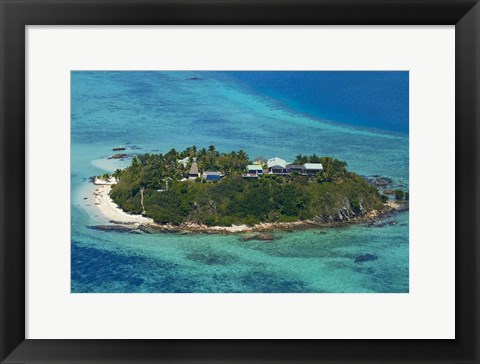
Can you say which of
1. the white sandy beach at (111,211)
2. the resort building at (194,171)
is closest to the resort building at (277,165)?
the resort building at (194,171)

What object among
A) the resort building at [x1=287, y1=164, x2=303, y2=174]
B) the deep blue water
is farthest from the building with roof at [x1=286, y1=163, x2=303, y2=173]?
the deep blue water

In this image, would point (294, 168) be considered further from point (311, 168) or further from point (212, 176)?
point (212, 176)

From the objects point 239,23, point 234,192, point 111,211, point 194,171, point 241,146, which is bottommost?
point 111,211

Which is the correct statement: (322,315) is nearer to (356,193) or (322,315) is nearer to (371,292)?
(371,292)

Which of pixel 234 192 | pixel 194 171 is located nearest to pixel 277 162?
pixel 234 192

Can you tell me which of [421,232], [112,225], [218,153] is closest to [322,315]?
[421,232]

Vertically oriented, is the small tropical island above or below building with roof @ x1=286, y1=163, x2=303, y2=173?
Result: below

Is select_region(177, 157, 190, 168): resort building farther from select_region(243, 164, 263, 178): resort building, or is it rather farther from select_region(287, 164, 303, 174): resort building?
select_region(287, 164, 303, 174): resort building
